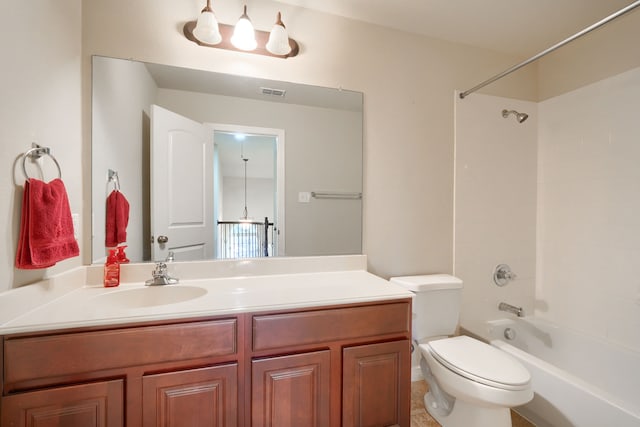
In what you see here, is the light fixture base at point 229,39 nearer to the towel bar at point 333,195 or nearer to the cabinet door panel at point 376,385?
the towel bar at point 333,195

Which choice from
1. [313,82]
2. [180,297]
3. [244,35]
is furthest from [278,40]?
[180,297]

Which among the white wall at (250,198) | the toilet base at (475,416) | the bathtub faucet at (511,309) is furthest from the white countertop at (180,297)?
the bathtub faucet at (511,309)

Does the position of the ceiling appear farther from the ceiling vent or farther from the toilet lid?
the toilet lid

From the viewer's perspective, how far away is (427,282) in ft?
5.45

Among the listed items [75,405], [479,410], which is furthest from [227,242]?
[479,410]

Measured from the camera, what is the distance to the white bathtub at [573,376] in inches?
48.5

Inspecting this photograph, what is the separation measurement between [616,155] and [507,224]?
74 centimetres

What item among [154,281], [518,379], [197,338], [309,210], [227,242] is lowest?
[518,379]

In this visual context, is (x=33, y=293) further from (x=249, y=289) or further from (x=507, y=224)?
(x=507, y=224)

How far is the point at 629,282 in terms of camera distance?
5.48 feet

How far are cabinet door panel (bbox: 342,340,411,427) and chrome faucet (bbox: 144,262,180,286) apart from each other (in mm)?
933

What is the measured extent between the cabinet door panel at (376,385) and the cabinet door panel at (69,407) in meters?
0.87

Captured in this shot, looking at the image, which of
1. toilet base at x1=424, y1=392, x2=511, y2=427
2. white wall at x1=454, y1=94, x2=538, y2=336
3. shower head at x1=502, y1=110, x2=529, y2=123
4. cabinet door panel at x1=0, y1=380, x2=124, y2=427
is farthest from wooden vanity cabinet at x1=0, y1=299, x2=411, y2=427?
shower head at x1=502, y1=110, x2=529, y2=123

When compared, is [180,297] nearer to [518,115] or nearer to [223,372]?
[223,372]
